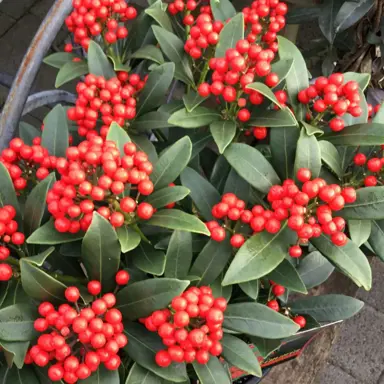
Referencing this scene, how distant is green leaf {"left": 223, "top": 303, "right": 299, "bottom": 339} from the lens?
71cm

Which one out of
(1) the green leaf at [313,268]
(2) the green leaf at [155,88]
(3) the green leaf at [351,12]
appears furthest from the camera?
(3) the green leaf at [351,12]

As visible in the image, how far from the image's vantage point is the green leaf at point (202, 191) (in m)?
0.80

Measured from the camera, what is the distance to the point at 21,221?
77cm

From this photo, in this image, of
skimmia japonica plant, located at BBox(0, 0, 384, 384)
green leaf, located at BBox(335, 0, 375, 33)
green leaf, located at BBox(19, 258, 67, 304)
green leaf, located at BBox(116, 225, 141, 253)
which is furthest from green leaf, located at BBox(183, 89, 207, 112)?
green leaf, located at BBox(335, 0, 375, 33)

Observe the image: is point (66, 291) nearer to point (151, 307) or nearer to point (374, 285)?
point (151, 307)

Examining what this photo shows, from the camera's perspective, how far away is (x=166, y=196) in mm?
723

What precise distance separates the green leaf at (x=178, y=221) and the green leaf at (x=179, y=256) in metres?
0.03

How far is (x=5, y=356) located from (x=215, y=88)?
0.47 m

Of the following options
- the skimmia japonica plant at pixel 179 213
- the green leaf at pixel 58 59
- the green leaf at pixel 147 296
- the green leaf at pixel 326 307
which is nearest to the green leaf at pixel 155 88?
the skimmia japonica plant at pixel 179 213

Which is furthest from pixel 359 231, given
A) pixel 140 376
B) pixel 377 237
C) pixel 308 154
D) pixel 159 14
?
pixel 159 14

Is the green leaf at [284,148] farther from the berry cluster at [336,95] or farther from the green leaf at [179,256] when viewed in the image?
the green leaf at [179,256]

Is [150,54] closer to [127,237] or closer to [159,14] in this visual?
Answer: [159,14]

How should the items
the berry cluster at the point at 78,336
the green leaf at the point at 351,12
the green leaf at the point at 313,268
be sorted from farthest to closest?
the green leaf at the point at 351,12 → the green leaf at the point at 313,268 → the berry cluster at the point at 78,336

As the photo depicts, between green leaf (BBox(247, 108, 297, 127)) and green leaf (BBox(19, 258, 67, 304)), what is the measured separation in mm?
358
